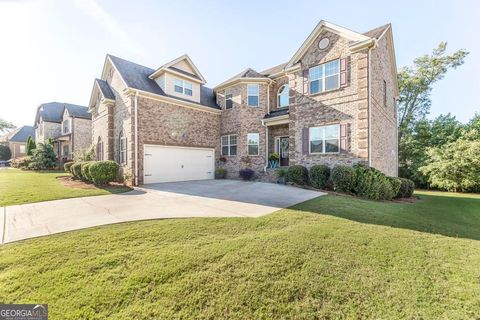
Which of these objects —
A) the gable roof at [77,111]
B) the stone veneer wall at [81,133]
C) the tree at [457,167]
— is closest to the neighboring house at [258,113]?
the tree at [457,167]

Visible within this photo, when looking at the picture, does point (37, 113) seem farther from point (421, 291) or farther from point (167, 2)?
point (421, 291)

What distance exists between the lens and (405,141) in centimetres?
2206

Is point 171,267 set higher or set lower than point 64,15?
lower

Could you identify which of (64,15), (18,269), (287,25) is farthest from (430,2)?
(18,269)

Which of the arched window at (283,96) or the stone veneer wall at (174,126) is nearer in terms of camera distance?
the stone veneer wall at (174,126)

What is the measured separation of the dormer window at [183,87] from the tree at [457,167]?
21.4 meters

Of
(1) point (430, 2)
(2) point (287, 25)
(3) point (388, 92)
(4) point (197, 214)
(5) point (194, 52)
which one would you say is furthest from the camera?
(5) point (194, 52)

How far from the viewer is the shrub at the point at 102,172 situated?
36.0 ft

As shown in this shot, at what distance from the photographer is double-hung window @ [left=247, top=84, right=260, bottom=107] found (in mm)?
15664

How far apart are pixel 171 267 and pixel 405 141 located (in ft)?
87.6

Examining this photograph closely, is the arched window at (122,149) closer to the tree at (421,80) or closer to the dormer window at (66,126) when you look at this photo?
the dormer window at (66,126)

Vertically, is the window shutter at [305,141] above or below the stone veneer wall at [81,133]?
below

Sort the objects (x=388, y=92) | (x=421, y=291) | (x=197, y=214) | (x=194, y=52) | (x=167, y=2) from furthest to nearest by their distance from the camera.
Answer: (x=194, y=52)
(x=388, y=92)
(x=167, y=2)
(x=197, y=214)
(x=421, y=291)

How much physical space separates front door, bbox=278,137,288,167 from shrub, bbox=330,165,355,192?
17.9ft
